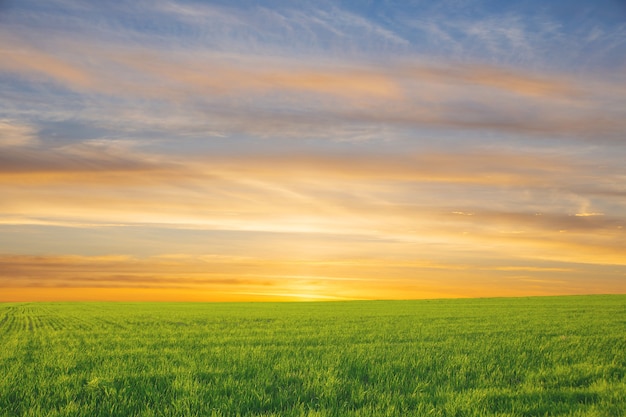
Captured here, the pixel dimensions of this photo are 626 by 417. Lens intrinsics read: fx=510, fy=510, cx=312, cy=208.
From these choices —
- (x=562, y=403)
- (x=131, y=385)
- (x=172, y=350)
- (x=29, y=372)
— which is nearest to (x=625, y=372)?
(x=562, y=403)

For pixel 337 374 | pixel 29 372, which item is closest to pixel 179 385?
pixel 337 374

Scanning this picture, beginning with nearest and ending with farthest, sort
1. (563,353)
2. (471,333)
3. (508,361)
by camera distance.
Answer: (508,361)
(563,353)
(471,333)

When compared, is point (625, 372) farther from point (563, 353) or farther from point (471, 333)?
point (471, 333)

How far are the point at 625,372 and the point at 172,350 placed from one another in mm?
13095

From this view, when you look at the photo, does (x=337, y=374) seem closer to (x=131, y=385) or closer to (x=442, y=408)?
(x=442, y=408)

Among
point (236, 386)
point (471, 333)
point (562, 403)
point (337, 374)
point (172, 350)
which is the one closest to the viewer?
point (562, 403)

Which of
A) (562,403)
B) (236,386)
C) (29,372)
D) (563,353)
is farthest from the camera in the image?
(563,353)

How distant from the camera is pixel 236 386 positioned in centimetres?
1055

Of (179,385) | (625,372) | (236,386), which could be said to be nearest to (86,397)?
(179,385)

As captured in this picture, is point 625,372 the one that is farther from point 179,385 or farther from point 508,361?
point 179,385

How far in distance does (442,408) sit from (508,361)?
20.5 ft

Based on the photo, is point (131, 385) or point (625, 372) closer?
point (131, 385)

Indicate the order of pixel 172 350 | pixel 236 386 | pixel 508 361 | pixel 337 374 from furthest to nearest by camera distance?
pixel 172 350, pixel 508 361, pixel 337 374, pixel 236 386

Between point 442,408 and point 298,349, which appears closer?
point 442,408
